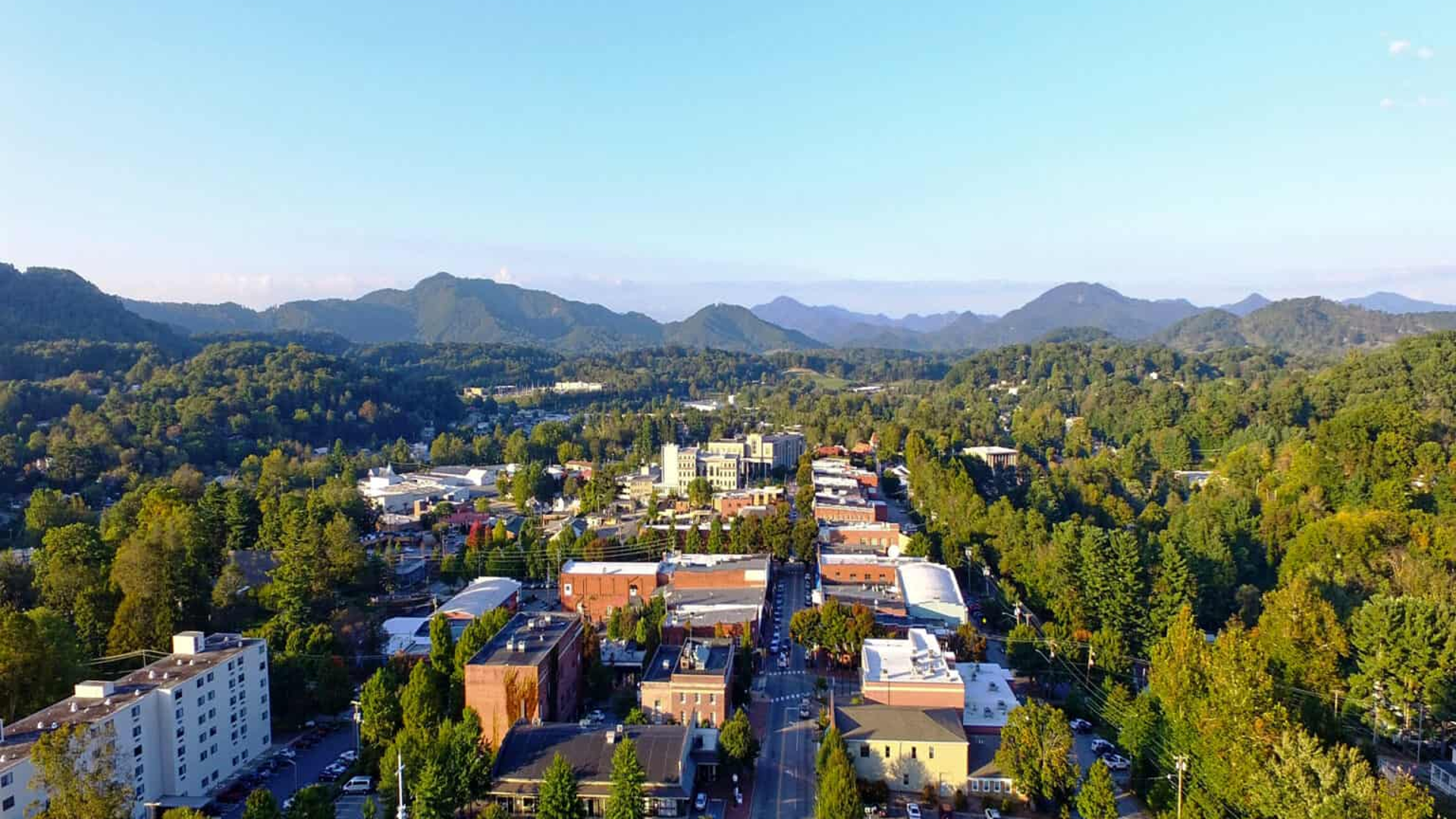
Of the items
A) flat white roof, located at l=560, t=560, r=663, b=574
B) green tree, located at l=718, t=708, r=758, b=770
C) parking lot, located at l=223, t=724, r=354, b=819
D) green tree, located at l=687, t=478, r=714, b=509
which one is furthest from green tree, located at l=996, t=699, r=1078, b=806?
green tree, located at l=687, t=478, r=714, b=509

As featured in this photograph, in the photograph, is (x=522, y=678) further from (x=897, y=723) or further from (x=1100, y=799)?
(x=1100, y=799)

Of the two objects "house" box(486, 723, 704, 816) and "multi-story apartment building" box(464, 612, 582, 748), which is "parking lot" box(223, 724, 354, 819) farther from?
"house" box(486, 723, 704, 816)

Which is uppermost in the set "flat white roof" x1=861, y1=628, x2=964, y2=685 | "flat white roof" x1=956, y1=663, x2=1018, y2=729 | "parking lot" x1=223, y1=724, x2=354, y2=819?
"flat white roof" x1=861, y1=628, x2=964, y2=685

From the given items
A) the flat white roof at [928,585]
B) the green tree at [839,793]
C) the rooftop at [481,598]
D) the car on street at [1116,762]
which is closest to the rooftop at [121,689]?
the rooftop at [481,598]

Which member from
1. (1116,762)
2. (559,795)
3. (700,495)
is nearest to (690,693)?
Answer: (559,795)

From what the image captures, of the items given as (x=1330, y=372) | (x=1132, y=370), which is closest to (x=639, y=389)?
(x=1132, y=370)

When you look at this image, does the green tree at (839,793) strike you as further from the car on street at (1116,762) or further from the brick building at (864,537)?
the brick building at (864,537)

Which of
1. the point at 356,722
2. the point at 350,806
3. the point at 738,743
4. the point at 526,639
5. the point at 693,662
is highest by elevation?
the point at 526,639
